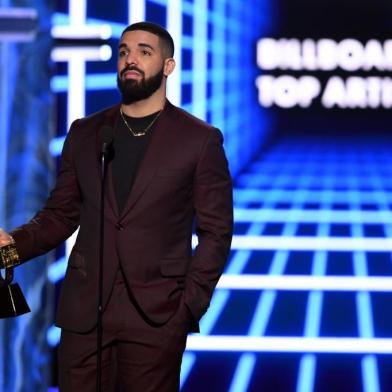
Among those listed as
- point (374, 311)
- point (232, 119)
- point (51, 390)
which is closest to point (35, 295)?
point (51, 390)

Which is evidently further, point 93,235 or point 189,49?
point 189,49

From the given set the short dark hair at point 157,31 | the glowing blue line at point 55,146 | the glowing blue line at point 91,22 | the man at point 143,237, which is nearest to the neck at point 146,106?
the man at point 143,237

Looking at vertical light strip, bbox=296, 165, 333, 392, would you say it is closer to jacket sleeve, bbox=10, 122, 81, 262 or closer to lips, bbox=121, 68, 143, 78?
jacket sleeve, bbox=10, 122, 81, 262

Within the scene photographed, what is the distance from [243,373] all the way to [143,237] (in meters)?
2.04

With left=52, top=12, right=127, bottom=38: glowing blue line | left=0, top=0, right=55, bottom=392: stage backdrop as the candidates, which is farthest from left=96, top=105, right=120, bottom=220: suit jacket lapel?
left=52, top=12, right=127, bottom=38: glowing blue line

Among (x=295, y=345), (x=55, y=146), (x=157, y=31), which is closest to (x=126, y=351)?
(x=157, y=31)

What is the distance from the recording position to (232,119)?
4910 mm

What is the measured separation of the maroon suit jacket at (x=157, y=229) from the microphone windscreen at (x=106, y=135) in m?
0.12

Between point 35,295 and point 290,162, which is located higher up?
point 290,162

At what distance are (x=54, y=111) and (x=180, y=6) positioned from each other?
83 cm

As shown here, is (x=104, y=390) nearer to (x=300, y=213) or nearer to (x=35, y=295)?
(x=35, y=295)

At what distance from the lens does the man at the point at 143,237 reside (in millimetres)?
2848

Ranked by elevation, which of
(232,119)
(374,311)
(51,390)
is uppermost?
(232,119)

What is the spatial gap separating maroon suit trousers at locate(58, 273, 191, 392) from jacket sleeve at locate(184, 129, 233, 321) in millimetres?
59
